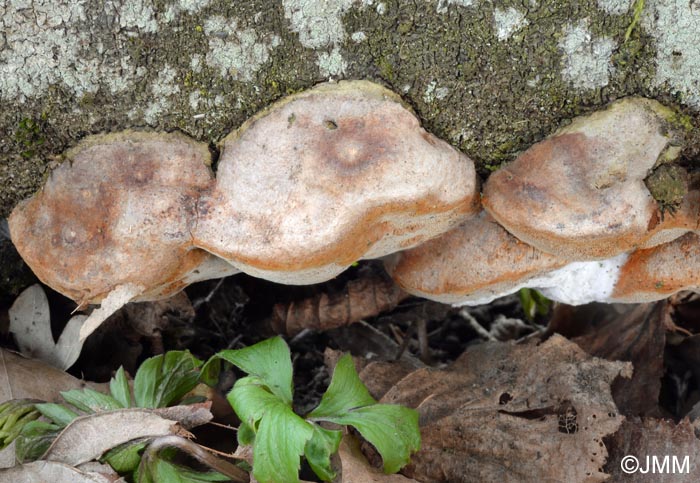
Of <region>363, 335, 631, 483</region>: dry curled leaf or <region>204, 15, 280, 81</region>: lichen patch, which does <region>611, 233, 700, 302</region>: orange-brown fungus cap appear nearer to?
<region>363, 335, 631, 483</region>: dry curled leaf

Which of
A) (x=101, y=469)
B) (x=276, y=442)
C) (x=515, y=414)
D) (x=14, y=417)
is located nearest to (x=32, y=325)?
(x=14, y=417)

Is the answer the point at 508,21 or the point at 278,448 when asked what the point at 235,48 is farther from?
the point at 278,448

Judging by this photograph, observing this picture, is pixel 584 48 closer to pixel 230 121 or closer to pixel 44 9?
pixel 230 121

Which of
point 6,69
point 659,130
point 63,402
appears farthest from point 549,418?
point 6,69

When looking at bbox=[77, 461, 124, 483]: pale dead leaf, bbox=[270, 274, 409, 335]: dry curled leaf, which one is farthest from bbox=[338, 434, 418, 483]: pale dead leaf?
bbox=[270, 274, 409, 335]: dry curled leaf

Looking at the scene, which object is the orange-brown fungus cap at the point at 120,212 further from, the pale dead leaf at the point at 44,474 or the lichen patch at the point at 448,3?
the lichen patch at the point at 448,3

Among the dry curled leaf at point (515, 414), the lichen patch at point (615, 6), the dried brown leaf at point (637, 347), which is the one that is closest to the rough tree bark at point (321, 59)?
the lichen patch at point (615, 6)
